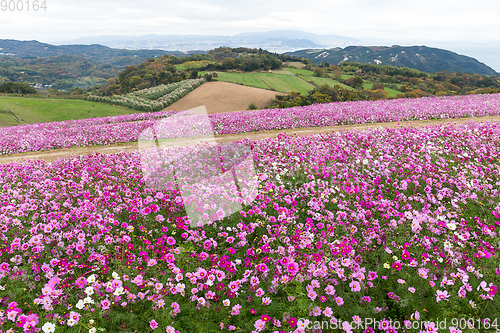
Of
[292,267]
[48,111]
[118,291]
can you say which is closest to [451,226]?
[292,267]

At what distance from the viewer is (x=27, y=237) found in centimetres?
501

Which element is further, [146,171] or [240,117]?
[240,117]

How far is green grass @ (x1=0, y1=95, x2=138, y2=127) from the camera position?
32.1 m

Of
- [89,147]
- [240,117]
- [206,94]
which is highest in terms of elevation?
[206,94]

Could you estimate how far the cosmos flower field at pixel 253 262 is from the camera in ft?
11.7

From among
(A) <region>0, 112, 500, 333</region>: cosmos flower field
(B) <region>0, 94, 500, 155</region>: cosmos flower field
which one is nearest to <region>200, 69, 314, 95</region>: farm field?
(B) <region>0, 94, 500, 155</region>: cosmos flower field

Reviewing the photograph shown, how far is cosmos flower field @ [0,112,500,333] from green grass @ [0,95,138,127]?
33.8m

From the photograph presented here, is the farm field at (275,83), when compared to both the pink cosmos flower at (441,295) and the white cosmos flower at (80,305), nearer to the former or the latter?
the pink cosmos flower at (441,295)

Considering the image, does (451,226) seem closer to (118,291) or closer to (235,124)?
(118,291)

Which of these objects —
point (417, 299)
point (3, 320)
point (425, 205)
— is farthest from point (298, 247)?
point (3, 320)

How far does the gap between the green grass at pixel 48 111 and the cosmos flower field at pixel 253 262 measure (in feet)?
111

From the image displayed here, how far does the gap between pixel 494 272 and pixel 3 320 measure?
24.8ft

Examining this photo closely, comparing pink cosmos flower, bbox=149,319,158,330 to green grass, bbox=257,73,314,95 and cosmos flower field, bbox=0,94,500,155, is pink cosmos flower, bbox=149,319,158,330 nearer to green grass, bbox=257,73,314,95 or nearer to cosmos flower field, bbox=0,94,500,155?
cosmos flower field, bbox=0,94,500,155

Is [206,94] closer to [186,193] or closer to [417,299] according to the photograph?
[186,193]
